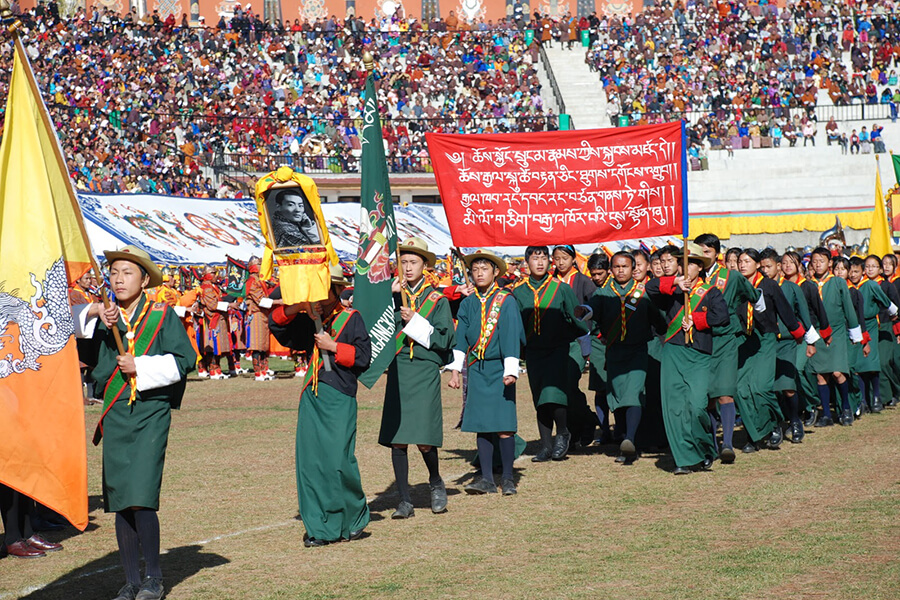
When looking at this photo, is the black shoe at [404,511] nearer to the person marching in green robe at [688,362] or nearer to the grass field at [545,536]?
the grass field at [545,536]

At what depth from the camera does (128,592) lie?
6.21 metres

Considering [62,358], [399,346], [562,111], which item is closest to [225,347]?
[399,346]

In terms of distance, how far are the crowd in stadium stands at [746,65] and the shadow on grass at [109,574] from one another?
105 feet

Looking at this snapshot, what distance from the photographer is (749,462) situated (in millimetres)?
10758

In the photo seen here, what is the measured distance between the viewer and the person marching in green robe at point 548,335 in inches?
431

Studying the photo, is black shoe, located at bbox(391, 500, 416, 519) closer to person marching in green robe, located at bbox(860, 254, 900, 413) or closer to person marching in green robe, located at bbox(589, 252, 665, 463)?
person marching in green robe, located at bbox(589, 252, 665, 463)

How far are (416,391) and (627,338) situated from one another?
3132 mm

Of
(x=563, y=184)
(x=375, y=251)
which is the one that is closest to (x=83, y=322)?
(x=375, y=251)

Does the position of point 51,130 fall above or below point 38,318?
above

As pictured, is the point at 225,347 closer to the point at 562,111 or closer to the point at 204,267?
the point at 204,267

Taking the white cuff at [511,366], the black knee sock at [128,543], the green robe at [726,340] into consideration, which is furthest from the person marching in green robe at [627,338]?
the black knee sock at [128,543]

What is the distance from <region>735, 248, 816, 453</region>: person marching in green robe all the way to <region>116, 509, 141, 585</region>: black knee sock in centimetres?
662

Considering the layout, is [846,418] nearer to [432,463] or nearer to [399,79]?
[432,463]

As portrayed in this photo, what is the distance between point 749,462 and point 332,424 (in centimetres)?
472
